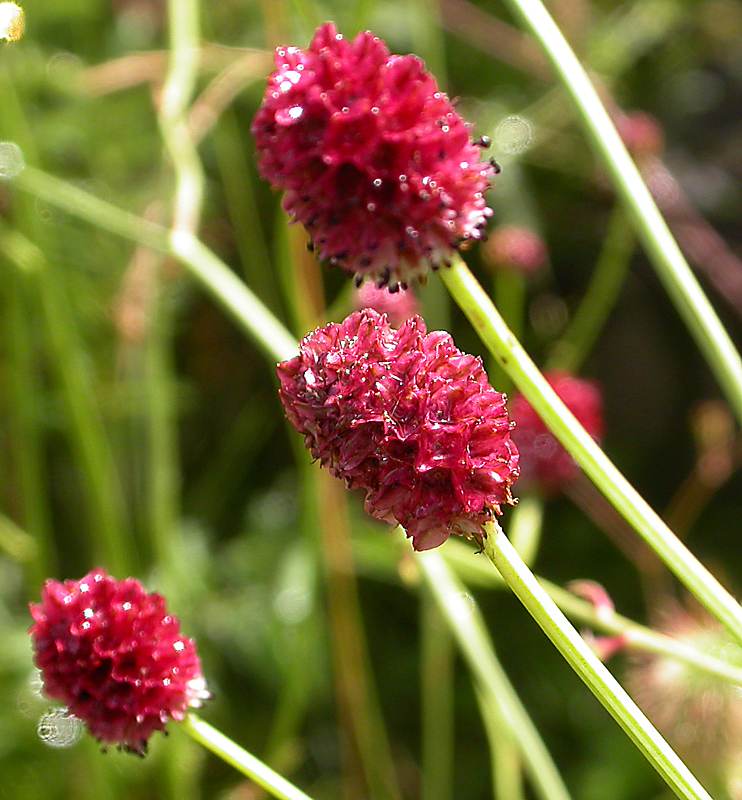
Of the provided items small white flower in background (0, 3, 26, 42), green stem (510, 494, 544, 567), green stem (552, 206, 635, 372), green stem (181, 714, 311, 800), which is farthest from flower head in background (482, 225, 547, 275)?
green stem (181, 714, 311, 800)

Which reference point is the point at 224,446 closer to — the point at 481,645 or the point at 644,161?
the point at 644,161

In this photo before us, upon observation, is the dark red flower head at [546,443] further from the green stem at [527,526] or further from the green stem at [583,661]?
the green stem at [583,661]

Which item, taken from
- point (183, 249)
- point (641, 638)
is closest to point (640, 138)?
point (183, 249)

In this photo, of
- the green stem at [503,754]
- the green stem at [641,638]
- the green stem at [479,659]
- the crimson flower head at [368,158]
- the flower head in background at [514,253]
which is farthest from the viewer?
the flower head in background at [514,253]

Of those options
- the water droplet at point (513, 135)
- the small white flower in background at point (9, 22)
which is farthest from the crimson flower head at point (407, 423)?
the water droplet at point (513, 135)

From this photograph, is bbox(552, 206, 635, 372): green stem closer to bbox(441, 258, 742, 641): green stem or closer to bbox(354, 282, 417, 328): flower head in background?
bbox(354, 282, 417, 328): flower head in background

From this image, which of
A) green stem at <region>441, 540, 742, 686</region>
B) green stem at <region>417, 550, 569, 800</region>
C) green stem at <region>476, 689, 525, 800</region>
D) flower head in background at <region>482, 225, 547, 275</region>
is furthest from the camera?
flower head in background at <region>482, 225, 547, 275</region>

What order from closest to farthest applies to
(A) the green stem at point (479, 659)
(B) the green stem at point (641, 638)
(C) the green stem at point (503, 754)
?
(B) the green stem at point (641, 638) < (A) the green stem at point (479, 659) < (C) the green stem at point (503, 754)

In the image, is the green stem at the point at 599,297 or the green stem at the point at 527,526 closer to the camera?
the green stem at the point at 527,526
